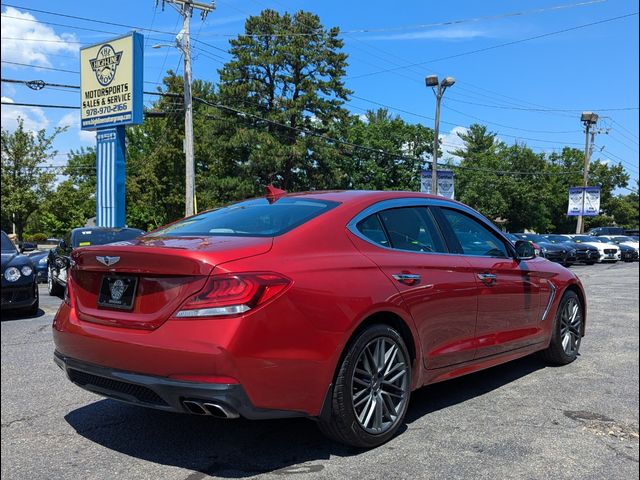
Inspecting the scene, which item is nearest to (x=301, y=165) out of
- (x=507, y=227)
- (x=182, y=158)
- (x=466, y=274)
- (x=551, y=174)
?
(x=182, y=158)

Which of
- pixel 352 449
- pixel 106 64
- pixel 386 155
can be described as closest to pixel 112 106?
pixel 106 64

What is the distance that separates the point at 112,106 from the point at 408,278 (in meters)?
19.3

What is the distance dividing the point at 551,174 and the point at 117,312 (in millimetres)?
65540

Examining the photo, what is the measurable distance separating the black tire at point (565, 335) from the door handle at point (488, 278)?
130 centimetres

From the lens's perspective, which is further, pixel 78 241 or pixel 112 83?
pixel 112 83

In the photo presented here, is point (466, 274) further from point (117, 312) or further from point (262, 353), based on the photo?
point (117, 312)

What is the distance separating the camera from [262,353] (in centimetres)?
292

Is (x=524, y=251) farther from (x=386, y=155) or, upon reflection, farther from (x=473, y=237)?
(x=386, y=155)

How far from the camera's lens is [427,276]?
3.90 meters

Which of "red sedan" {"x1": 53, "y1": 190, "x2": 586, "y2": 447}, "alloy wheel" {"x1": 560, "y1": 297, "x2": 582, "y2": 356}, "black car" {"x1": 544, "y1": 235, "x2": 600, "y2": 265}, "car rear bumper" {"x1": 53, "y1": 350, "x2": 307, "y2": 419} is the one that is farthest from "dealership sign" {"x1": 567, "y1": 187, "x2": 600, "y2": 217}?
"car rear bumper" {"x1": 53, "y1": 350, "x2": 307, "y2": 419}

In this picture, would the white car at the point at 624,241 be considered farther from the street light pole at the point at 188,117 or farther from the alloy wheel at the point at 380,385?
the alloy wheel at the point at 380,385

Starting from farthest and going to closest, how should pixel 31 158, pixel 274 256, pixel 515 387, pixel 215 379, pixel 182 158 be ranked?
pixel 182 158 < pixel 31 158 < pixel 515 387 < pixel 274 256 < pixel 215 379

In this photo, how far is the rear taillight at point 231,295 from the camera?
9.57ft

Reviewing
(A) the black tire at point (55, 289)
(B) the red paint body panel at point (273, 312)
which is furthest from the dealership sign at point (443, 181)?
(B) the red paint body panel at point (273, 312)
